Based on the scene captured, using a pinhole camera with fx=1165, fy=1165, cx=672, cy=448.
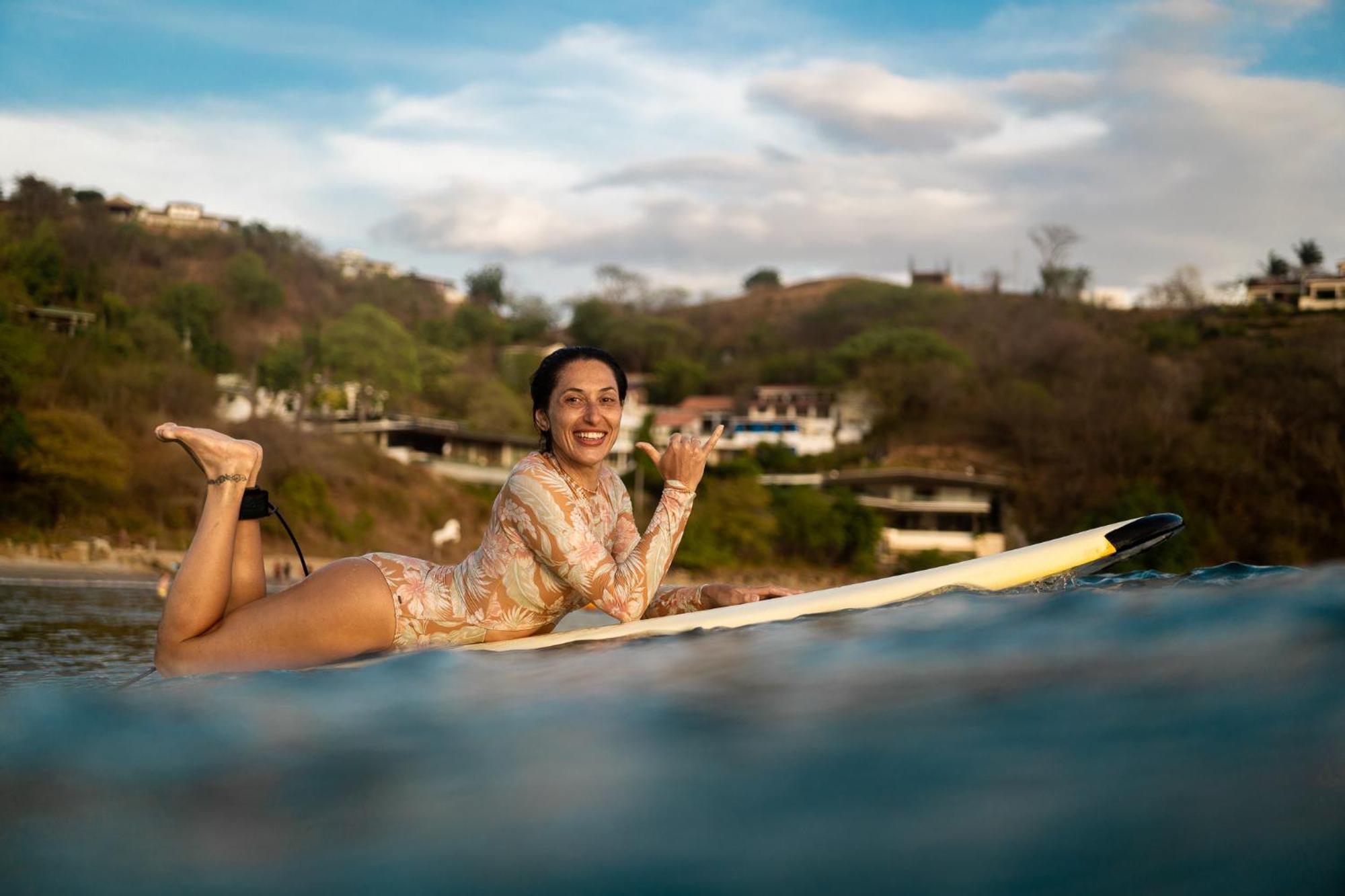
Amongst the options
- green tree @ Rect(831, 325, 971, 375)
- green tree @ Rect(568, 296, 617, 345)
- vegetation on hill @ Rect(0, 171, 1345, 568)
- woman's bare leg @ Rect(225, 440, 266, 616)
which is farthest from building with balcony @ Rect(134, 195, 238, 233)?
woman's bare leg @ Rect(225, 440, 266, 616)

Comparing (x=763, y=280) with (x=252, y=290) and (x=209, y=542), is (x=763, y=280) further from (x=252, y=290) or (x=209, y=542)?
(x=209, y=542)

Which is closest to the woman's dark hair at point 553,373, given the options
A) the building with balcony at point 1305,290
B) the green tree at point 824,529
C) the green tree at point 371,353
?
the green tree at point 824,529

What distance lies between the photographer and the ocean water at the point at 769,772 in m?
1.38

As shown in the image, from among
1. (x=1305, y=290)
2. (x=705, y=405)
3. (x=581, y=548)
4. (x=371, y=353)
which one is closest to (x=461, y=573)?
(x=581, y=548)

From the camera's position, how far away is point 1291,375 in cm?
3450

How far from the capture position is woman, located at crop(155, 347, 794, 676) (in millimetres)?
2727

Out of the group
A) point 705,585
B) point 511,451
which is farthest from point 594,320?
point 705,585

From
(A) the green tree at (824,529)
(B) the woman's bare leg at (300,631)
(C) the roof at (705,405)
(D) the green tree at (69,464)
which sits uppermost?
(B) the woman's bare leg at (300,631)

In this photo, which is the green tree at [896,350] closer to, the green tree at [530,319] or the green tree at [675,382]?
the green tree at [675,382]

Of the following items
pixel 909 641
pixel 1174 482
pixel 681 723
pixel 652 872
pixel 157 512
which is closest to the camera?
pixel 652 872

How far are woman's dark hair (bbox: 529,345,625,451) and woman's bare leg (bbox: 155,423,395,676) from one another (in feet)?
1.91

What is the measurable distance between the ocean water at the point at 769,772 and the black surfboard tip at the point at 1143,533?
1123 mm

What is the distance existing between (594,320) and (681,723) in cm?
6252

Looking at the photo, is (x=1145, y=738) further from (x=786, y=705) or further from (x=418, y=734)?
(x=418, y=734)
